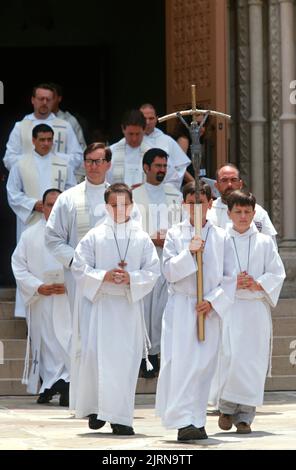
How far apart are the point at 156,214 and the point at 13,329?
174cm

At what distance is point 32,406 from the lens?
13375 mm

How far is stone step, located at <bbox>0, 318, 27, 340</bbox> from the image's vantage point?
14969mm

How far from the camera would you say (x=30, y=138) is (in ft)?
51.2

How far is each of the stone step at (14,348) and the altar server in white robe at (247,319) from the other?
124 inches

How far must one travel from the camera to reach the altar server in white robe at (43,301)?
13922mm

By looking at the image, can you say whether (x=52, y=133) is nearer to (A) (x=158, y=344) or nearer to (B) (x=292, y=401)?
(A) (x=158, y=344)

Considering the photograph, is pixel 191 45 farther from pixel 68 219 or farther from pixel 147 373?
pixel 68 219

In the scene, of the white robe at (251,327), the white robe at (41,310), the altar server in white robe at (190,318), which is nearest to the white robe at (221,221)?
the white robe at (251,327)

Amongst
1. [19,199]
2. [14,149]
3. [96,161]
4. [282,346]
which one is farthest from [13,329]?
[96,161]

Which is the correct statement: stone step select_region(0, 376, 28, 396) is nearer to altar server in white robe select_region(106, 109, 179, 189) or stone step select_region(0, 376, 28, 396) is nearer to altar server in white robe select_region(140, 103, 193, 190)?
altar server in white robe select_region(106, 109, 179, 189)

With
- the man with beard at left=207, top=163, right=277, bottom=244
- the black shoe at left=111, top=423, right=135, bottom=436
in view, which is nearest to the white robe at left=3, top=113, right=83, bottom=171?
the man with beard at left=207, top=163, right=277, bottom=244

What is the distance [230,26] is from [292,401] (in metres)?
5.62
